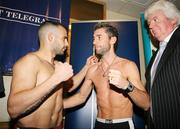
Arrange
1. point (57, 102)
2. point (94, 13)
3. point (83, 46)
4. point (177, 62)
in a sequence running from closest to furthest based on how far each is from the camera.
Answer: point (177, 62)
point (57, 102)
point (83, 46)
point (94, 13)

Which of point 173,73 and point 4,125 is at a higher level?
point 173,73

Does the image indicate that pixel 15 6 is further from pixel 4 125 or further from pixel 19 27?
pixel 4 125

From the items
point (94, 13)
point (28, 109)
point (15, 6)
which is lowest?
point (28, 109)

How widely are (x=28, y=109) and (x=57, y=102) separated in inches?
15.2

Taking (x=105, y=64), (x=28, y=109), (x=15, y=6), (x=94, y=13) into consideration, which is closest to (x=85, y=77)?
(x=105, y=64)

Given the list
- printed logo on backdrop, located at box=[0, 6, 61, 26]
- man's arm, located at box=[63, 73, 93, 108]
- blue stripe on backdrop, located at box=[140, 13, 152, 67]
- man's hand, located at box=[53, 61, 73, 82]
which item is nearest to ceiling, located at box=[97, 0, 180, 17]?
blue stripe on backdrop, located at box=[140, 13, 152, 67]

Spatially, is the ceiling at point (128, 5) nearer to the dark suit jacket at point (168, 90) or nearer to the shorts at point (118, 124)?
the dark suit jacket at point (168, 90)

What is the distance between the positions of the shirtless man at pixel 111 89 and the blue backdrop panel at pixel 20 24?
33.5 inches

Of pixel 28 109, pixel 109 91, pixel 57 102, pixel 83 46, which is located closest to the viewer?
pixel 28 109

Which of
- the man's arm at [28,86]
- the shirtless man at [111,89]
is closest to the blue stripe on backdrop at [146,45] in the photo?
the shirtless man at [111,89]

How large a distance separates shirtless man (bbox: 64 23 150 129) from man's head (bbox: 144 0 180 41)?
0.50m

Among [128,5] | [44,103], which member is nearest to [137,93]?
[44,103]

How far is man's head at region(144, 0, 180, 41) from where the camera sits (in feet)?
7.53

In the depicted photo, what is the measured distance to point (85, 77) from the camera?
2.76 m
